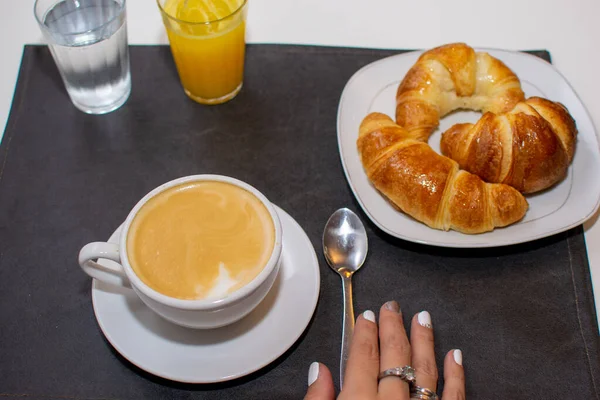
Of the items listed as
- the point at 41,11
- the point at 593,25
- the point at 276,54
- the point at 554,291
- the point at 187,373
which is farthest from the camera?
the point at 593,25

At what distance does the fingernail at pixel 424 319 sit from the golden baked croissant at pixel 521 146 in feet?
1.01

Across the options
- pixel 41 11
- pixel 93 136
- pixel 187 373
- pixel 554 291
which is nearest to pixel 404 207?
pixel 554 291

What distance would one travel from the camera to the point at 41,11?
1.21 m

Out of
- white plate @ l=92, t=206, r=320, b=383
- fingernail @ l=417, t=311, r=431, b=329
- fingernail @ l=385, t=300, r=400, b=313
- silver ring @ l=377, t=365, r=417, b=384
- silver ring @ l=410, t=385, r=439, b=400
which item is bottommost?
silver ring @ l=410, t=385, r=439, b=400

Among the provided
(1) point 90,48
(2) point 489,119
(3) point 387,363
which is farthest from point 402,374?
(1) point 90,48

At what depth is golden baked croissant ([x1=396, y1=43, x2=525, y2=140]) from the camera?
3.90ft

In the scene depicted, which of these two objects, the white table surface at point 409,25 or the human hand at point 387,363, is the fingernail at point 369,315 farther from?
the white table surface at point 409,25

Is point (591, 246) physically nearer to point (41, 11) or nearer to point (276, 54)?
point (276, 54)

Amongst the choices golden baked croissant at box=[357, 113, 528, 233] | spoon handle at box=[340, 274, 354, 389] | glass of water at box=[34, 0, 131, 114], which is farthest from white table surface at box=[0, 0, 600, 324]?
spoon handle at box=[340, 274, 354, 389]

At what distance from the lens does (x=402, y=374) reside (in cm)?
89

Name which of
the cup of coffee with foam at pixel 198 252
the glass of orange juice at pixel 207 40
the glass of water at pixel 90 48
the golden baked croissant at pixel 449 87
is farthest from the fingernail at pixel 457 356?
the glass of water at pixel 90 48

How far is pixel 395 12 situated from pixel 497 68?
38 cm

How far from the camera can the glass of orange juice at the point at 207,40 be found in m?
1.18

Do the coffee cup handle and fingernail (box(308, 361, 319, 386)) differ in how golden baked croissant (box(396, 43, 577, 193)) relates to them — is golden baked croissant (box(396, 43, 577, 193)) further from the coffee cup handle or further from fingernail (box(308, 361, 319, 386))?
the coffee cup handle
